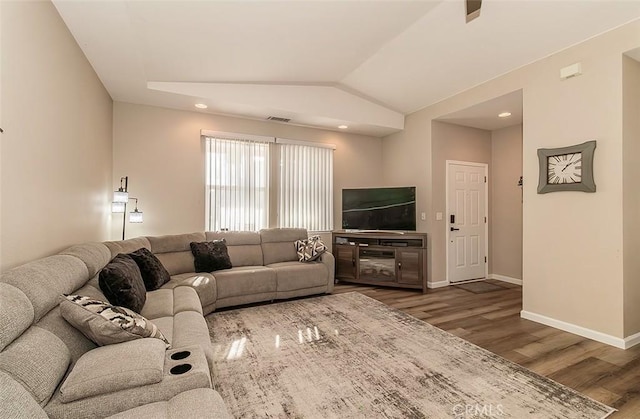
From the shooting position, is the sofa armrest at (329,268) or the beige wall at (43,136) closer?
the beige wall at (43,136)

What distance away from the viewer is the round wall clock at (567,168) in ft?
9.50

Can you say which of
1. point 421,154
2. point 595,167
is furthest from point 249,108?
point 595,167

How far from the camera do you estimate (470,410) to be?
185 centimetres

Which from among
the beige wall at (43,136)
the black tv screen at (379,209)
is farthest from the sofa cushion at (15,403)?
the black tv screen at (379,209)

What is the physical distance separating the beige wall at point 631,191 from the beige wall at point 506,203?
2141mm

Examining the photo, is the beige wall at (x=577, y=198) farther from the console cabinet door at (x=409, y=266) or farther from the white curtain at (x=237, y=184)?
the white curtain at (x=237, y=184)

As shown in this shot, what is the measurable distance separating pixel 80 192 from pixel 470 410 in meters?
3.69

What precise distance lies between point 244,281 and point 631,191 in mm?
4175

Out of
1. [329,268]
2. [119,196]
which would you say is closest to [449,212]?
[329,268]

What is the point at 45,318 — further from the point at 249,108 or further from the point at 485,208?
the point at 485,208

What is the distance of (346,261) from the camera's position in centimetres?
504

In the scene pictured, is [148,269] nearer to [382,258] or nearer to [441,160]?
[382,258]

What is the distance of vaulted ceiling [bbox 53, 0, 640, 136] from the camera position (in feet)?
8.38

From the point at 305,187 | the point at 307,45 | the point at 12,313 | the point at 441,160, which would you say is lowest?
the point at 12,313
